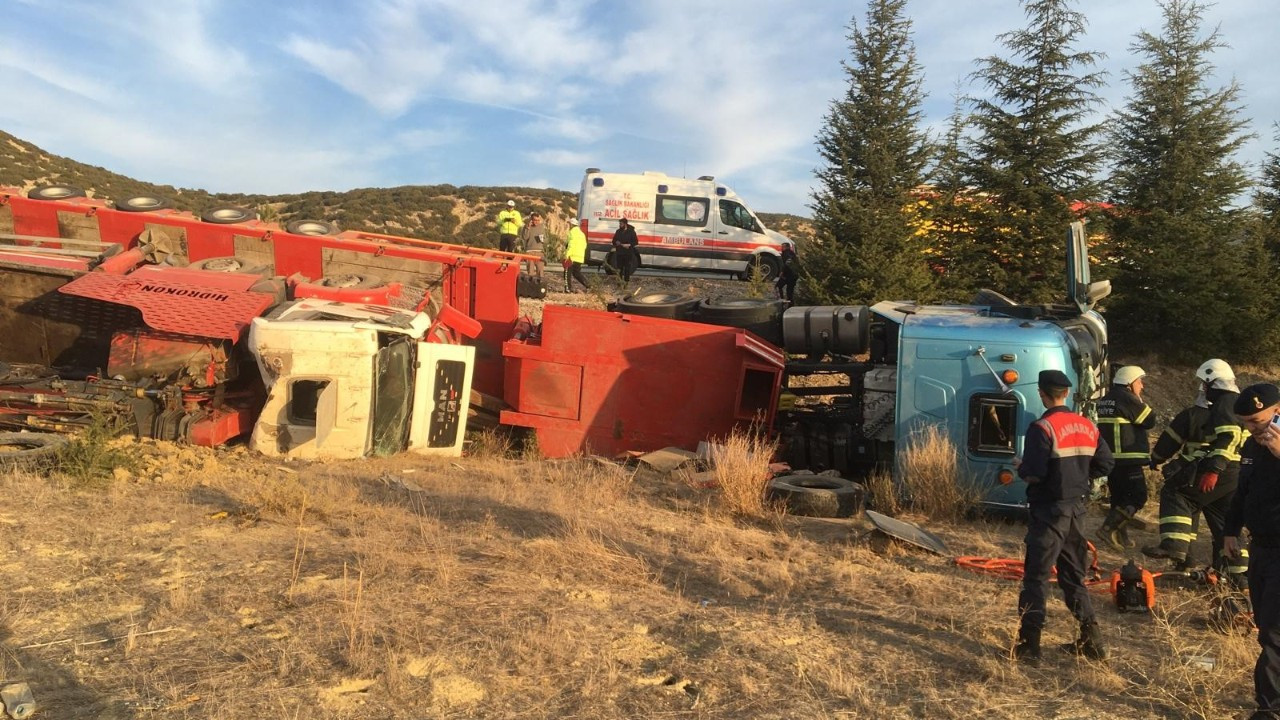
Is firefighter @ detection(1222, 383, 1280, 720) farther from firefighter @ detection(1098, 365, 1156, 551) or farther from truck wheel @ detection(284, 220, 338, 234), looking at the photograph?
truck wheel @ detection(284, 220, 338, 234)

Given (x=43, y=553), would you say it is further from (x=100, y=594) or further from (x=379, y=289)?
(x=379, y=289)

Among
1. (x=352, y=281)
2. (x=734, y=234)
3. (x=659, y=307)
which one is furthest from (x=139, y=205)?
(x=734, y=234)

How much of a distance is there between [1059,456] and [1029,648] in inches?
38.3

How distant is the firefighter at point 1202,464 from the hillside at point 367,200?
2905cm

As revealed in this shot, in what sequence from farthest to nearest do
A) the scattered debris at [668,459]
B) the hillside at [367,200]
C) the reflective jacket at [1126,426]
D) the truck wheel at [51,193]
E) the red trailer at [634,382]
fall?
the hillside at [367,200]
the truck wheel at [51,193]
the red trailer at [634,382]
the scattered debris at [668,459]
the reflective jacket at [1126,426]

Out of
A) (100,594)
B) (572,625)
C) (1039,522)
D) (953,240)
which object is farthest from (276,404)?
(953,240)

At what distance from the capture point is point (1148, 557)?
22.5ft

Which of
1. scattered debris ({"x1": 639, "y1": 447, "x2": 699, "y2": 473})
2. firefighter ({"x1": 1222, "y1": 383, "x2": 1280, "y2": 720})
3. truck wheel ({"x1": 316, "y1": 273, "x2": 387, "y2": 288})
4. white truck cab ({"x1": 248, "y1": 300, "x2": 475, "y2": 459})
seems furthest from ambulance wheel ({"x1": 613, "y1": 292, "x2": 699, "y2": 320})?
firefighter ({"x1": 1222, "y1": 383, "x2": 1280, "y2": 720})

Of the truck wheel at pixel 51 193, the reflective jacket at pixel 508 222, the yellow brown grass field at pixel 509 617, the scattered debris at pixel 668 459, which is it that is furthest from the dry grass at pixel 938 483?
the reflective jacket at pixel 508 222

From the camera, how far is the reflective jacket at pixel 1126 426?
275 inches

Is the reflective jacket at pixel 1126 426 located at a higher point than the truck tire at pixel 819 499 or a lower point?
higher

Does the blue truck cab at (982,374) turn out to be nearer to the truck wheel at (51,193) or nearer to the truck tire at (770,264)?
the truck wheel at (51,193)

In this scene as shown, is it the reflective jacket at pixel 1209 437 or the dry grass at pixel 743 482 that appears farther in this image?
the dry grass at pixel 743 482

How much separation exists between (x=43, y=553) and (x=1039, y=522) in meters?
5.62
